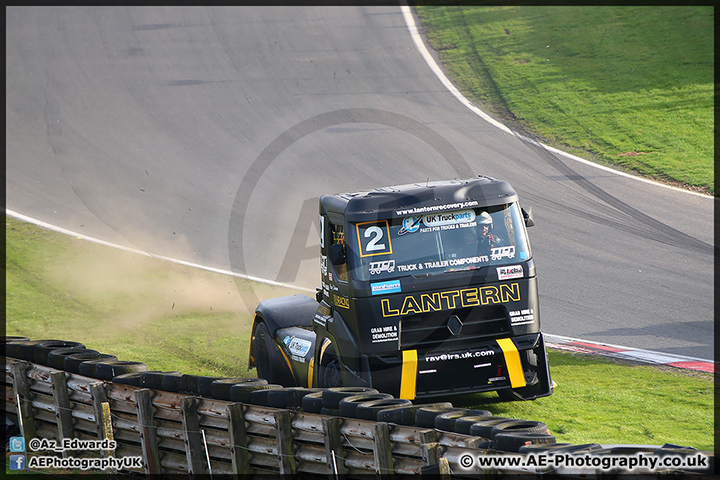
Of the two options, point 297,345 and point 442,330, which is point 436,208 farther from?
point 297,345

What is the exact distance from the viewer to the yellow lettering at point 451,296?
358 inches

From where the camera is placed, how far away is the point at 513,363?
9.09 metres

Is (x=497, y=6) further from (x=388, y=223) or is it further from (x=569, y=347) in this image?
(x=388, y=223)

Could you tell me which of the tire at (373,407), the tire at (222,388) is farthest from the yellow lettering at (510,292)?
the tire at (222,388)

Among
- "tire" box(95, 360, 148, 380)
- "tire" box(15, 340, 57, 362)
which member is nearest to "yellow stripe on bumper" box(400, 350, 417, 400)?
"tire" box(95, 360, 148, 380)

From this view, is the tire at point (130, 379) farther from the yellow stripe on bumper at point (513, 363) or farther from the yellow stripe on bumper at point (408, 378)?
the yellow stripe on bumper at point (513, 363)

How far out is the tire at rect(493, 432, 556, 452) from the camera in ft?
18.0

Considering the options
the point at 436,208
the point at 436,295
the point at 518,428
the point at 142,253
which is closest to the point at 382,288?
the point at 436,295

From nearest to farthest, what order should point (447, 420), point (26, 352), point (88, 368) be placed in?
point (447, 420) < point (88, 368) < point (26, 352)

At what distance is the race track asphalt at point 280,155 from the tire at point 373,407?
6977mm

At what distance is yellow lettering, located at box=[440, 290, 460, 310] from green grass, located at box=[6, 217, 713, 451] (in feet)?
5.18

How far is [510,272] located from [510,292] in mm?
243

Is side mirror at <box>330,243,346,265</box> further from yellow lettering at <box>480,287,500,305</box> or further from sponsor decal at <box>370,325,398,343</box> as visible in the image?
yellow lettering at <box>480,287,500,305</box>

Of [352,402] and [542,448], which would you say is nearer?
[542,448]
